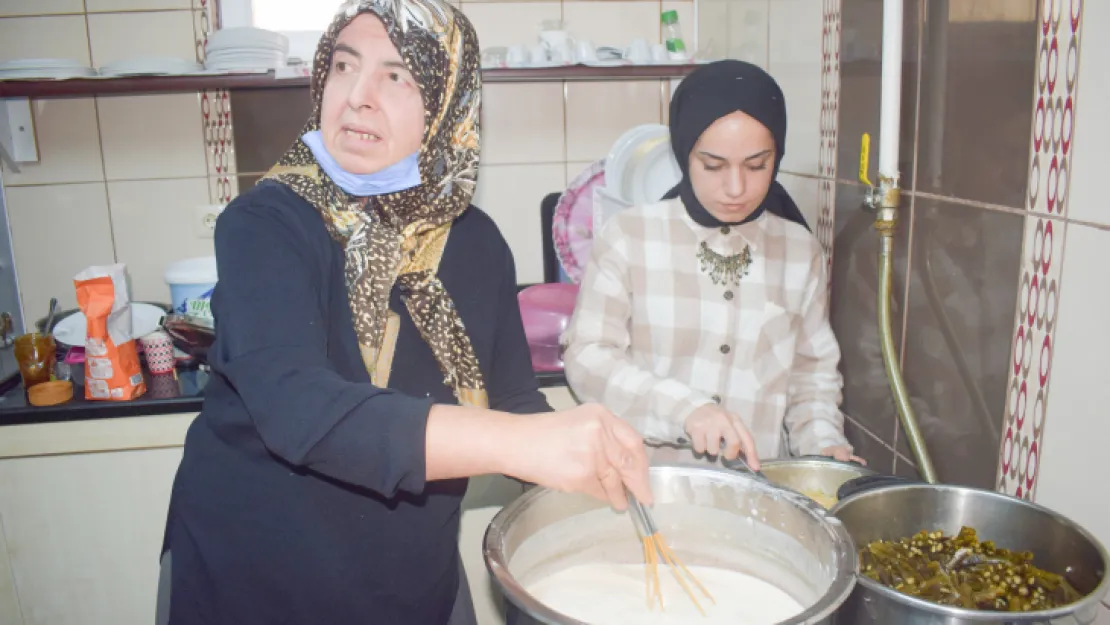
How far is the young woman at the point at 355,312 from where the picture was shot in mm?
917

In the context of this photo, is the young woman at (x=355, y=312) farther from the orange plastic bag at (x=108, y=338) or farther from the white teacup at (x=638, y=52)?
the white teacup at (x=638, y=52)

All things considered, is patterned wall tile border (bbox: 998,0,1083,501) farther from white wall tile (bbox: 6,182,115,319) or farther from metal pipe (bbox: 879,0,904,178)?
white wall tile (bbox: 6,182,115,319)

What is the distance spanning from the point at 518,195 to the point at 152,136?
0.95 m

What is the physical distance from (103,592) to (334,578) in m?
1.00

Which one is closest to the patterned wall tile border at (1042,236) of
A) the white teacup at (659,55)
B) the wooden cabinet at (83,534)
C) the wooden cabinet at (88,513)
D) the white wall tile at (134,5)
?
the wooden cabinet at (88,513)

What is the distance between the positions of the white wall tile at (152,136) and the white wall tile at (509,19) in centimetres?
75

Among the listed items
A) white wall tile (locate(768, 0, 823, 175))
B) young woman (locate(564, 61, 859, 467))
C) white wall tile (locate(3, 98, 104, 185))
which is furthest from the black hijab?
white wall tile (locate(3, 98, 104, 185))

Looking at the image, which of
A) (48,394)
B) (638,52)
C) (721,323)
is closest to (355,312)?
(721,323)

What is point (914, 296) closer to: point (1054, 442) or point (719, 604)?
point (1054, 442)

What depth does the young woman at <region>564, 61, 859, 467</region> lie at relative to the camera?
1.33m

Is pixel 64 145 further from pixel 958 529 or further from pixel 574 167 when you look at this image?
pixel 958 529

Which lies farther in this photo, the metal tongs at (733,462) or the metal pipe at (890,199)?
the metal pipe at (890,199)

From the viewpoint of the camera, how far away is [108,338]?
5.35 feet

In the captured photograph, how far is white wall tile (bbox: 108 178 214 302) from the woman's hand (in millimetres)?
1599
